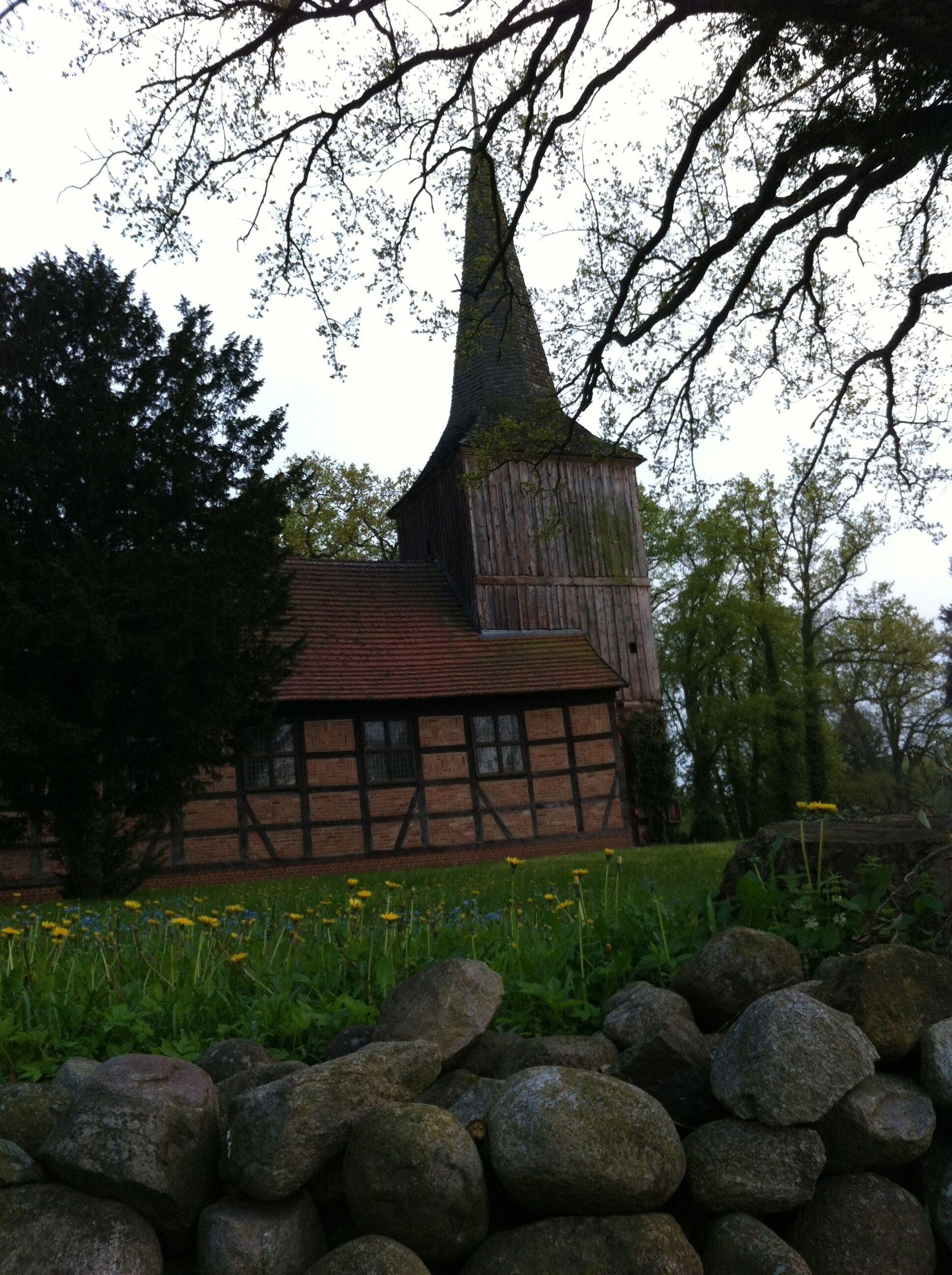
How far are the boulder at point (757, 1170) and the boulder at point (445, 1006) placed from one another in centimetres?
79

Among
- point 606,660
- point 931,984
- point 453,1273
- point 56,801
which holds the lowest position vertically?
point 453,1273

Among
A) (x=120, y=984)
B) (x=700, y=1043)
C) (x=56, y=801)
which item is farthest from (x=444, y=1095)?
(x=56, y=801)

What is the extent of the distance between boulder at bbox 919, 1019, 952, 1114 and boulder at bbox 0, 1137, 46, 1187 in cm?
242

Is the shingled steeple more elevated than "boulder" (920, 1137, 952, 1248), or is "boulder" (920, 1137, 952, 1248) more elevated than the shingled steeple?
the shingled steeple

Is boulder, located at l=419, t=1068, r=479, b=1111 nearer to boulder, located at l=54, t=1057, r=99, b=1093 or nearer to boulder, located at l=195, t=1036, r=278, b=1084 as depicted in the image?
boulder, located at l=195, t=1036, r=278, b=1084

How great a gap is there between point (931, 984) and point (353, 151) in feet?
26.6

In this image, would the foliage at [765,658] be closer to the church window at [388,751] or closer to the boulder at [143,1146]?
the church window at [388,751]

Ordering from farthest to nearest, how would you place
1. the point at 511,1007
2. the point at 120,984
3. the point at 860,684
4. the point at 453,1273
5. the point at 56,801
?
1. the point at 860,684
2. the point at 56,801
3. the point at 120,984
4. the point at 511,1007
5. the point at 453,1273

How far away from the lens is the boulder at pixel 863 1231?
278 centimetres

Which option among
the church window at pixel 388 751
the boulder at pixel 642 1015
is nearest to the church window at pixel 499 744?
the church window at pixel 388 751

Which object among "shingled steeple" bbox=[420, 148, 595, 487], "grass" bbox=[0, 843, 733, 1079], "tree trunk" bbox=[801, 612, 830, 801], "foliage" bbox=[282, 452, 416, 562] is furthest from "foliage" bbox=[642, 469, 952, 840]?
"grass" bbox=[0, 843, 733, 1079]

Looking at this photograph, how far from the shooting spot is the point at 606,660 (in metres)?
21.1

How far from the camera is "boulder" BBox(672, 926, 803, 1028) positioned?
3551mm

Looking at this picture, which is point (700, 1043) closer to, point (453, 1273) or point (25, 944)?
point (453, 1273)
